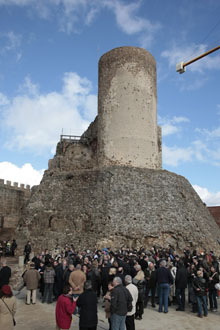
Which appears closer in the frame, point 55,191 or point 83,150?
point 55,191

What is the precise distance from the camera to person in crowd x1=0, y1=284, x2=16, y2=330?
536 centimetres

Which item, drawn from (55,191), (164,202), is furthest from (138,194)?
(55,191)

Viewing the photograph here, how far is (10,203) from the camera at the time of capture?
3416cm

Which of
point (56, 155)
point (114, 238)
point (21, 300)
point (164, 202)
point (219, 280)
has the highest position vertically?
point (56, 155)

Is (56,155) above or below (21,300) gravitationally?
above

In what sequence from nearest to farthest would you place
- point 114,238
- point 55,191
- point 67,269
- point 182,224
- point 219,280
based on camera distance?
point 219,280
point 67,269
point 114,238
point 182,224
point 55,191

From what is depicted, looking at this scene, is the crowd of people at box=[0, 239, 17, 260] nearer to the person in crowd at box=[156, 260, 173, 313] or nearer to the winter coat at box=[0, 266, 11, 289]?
the winter coat at box=[0, 266, 11, 289]

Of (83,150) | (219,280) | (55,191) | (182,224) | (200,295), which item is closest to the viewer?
(200,295)

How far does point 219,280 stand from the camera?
937 cm

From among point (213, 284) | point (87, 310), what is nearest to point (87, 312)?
point (87, 310)

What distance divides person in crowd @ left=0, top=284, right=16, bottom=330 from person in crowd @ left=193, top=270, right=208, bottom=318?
18.0ft

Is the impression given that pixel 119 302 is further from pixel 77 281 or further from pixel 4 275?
pixel 4 275

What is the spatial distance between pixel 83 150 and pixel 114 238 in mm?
12929

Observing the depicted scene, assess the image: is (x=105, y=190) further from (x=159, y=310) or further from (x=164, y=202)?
(x=159, y=310)
